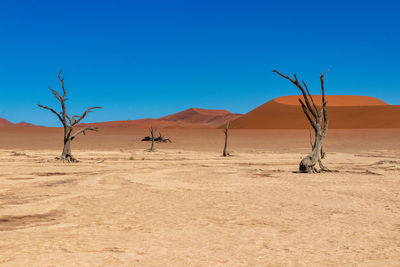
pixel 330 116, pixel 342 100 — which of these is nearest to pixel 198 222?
pixel 330 116

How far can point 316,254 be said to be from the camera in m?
5.07

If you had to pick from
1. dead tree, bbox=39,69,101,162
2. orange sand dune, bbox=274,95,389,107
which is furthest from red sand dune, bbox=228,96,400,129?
dead tree, bbox=39,69,101,162

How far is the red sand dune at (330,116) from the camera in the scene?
69581mm

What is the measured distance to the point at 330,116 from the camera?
7944cm

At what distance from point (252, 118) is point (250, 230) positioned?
84528 millimetres

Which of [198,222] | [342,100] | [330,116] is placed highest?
[342,100]

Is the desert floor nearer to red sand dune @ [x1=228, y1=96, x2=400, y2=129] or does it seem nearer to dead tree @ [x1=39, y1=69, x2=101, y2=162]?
dead tree @ [x1=39, y1=69, x2=101, y2=162]

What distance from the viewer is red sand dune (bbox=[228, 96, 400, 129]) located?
69.6 m

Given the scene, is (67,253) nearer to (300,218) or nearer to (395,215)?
(300,218)

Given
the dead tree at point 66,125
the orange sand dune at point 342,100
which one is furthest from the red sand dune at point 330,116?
the dead tree at point 66,125

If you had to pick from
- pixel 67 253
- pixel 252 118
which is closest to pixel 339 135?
pixel 252 118

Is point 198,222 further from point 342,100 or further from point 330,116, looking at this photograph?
point 342,100

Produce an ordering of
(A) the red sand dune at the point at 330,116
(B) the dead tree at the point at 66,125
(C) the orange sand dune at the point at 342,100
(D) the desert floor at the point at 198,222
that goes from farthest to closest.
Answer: (C) the orange sand dune at the point at 342,100, (A) the red sand dune at the point at 330,116, (B) the dead tree at the point at 66,125, (D) the desert floor at the point at 198,222

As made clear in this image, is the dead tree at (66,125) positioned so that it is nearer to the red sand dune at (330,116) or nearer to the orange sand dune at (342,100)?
the red sand dune at (330,116)
